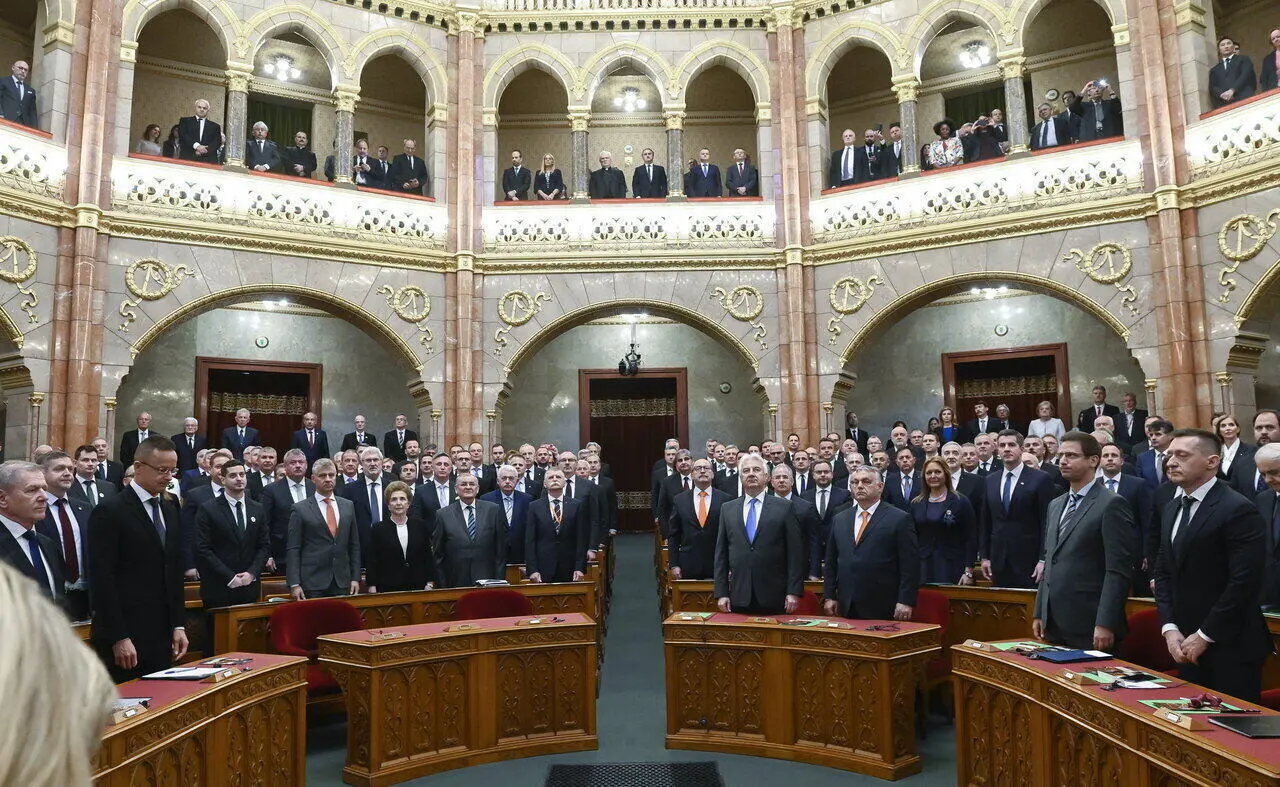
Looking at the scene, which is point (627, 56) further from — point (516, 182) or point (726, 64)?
point (516, 182)

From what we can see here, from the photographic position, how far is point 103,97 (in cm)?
1029

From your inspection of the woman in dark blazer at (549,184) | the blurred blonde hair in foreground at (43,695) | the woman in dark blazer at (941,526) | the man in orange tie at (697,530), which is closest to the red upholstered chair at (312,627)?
the man in orange tie at (697,530)

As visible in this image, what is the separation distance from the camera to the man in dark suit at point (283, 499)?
6.20 m

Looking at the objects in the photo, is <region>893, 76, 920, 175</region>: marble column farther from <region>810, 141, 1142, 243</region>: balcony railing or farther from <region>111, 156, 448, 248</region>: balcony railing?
<region>111, 156, 448, 248</region>: balcony railing

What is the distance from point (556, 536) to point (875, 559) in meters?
2.64

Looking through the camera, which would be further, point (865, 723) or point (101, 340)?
point (101, 340)

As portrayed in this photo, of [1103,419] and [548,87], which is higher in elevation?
[548,87]

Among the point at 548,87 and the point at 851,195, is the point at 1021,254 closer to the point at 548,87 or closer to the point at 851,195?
the point at 851,195

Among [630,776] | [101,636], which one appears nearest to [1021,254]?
[630,776]

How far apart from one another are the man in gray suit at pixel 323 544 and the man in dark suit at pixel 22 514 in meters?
1.69

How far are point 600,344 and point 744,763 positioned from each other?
10433 mm

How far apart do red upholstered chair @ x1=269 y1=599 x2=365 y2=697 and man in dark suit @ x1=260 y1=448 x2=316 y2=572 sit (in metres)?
1.22

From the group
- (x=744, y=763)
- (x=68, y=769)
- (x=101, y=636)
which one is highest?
(x=68, y=769)

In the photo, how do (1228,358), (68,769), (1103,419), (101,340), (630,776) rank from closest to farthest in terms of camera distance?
1. (68,769)
2. (630,776)
3. (1103,419)
4. (1228,358)
5. (101,340)
